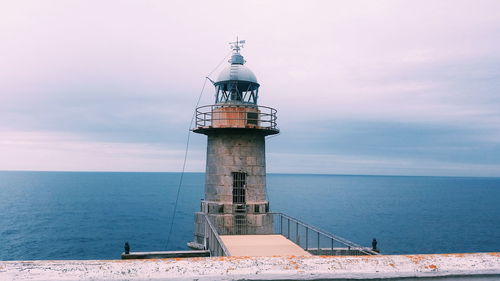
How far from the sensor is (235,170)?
2083cm

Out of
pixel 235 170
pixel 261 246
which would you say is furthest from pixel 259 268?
pixel 235 170

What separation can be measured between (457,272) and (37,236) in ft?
225

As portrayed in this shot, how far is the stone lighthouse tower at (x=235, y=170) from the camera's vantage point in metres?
20.5

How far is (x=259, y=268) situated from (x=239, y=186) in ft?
59.5

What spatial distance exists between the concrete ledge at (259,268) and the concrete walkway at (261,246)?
1114 centimetres

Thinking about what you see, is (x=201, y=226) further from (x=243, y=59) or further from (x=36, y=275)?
(x=36, y=275)

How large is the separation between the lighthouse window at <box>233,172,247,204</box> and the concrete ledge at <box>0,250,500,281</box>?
1785cm

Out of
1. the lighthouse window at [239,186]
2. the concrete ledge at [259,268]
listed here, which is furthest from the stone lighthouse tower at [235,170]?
the concrete ledge at [259,268]

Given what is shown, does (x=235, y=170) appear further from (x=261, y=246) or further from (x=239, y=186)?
(x=261, y=246)

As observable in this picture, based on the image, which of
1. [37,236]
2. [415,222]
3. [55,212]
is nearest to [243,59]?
[37,236]

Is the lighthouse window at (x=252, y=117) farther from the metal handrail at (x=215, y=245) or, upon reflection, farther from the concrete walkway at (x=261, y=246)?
the metal handrail at (x=215, y=245)

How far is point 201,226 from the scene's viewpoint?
68.7ft

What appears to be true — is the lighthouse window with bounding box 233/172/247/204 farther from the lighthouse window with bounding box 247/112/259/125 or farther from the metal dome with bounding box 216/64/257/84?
the metal dome with bounding box 216/64/257/84

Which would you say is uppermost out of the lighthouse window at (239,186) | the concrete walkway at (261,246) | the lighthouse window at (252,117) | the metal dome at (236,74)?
the metal dome at (236,74)
